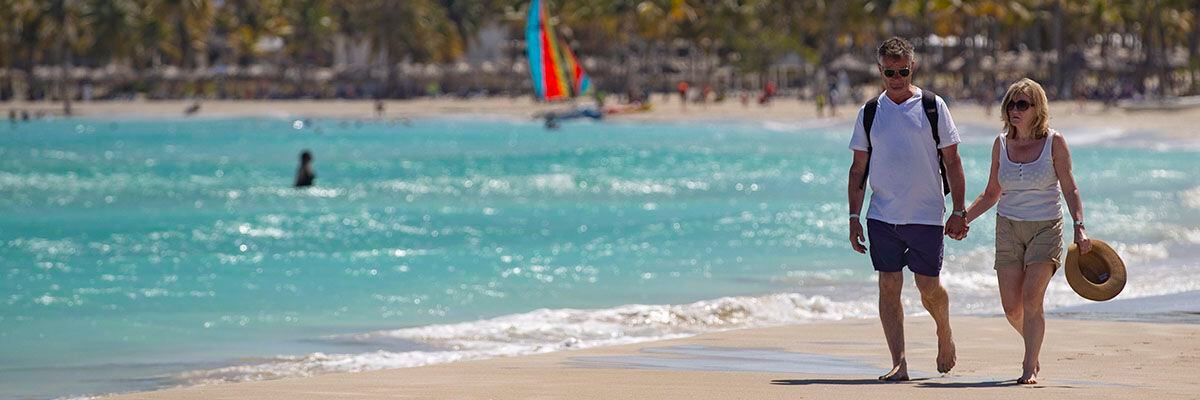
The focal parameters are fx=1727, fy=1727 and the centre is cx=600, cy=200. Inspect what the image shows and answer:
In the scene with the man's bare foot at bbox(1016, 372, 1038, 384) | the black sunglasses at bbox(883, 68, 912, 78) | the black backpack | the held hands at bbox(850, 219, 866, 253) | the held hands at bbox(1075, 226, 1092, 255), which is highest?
the black sunglasses at bbox(883, 68, 912, 78)

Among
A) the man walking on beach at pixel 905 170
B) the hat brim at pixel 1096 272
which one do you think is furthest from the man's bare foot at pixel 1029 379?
the man walking on beach at pixel 905 170

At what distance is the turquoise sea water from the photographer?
33.9 feet

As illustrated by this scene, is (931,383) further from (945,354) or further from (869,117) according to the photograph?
(869,117)

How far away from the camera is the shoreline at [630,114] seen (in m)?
48.0

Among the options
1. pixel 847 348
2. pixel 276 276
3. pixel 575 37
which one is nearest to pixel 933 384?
pixel 847 348

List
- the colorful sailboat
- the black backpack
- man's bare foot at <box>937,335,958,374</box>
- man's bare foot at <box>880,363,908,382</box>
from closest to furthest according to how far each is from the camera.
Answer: the black backpack < man's bare foot at <box>880,363,908,382</box> < man's bare foot at <box>937,335,958,374</box> < the colorful sailboat

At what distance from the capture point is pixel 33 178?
35531 millimetres

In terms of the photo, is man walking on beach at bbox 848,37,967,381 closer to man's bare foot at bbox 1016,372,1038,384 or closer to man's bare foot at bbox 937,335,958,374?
man's bare foot at bbox 937,335,958,374

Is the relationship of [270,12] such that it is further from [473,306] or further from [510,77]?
[473,306]

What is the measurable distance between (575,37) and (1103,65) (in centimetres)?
3674

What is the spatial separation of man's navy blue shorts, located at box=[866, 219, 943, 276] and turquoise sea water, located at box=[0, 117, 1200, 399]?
319 centimetres

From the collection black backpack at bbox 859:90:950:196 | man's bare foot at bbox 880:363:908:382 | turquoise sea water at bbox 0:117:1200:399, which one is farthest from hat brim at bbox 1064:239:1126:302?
turquoise sea water at bbox 0:117:1200:399

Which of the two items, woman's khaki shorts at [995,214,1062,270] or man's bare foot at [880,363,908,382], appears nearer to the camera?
woman's khaki shorts at [995,214,1062,270]

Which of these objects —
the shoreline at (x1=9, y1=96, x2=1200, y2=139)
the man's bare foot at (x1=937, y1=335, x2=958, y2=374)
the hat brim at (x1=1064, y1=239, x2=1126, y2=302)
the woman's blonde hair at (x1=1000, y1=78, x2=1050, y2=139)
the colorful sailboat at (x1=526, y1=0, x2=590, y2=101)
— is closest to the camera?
the woman's blonde hair at (x1=1000, y1=78, x2=1050, y2=139)
